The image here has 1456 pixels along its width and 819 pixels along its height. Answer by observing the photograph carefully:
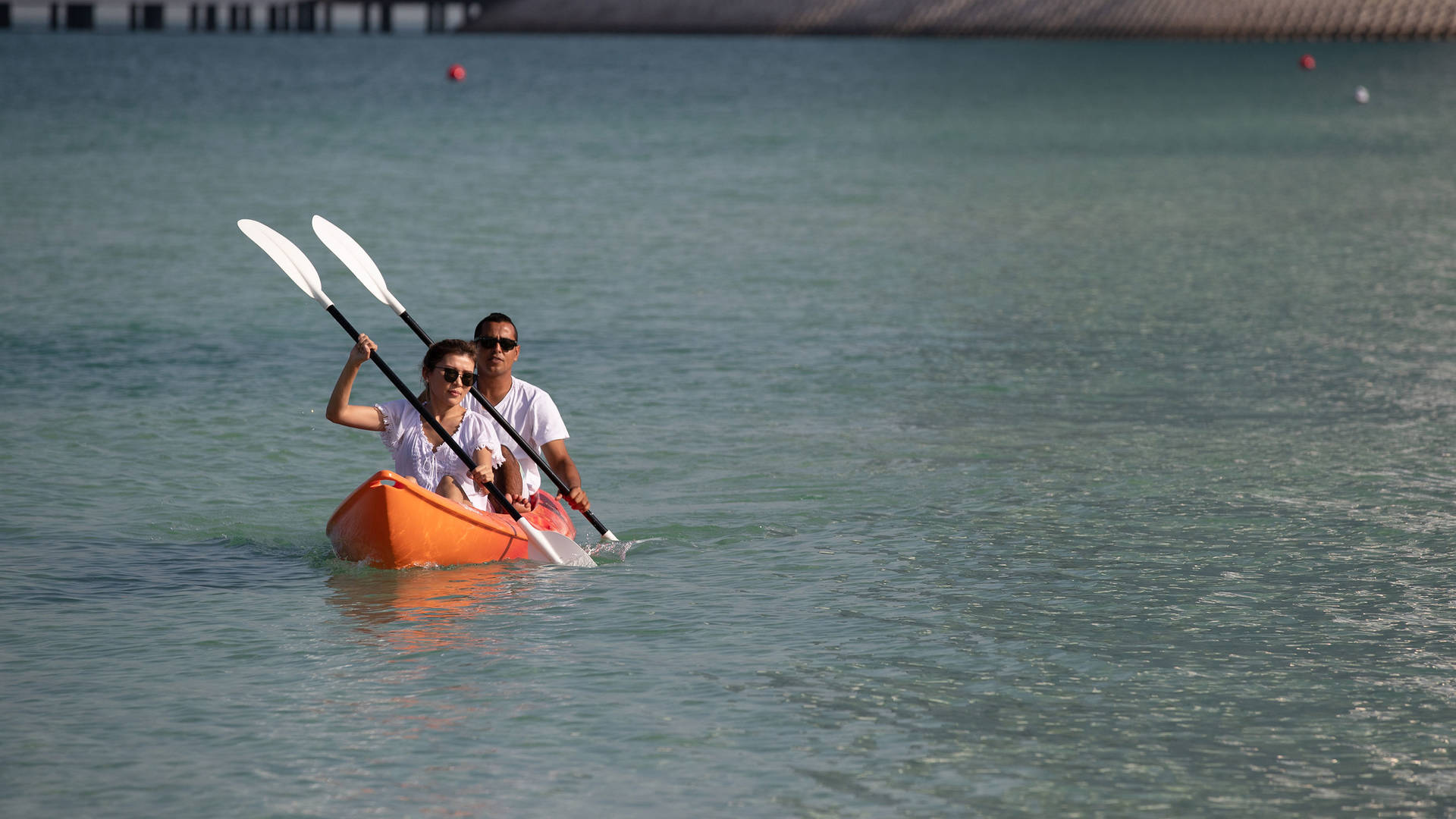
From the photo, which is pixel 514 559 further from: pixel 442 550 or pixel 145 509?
pixel 145 509

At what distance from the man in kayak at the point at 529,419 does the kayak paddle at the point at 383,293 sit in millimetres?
39

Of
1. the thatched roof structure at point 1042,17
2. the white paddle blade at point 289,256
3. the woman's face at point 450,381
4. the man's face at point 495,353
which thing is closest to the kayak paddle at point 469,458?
the white paddle blade at point 289,256

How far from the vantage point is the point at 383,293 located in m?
9.55

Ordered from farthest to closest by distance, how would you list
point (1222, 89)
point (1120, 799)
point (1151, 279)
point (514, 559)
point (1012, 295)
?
point (1222, 89) → point (1151, 279) → point (1012, 295) → point (514, 559) → point (1120, 799)

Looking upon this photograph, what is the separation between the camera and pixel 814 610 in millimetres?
8422

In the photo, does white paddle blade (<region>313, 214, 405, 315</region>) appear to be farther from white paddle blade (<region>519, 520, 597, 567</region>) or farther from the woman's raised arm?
white paddle blade (<region>519, 520, 597, 567</region>)

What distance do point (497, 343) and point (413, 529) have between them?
2.96ft

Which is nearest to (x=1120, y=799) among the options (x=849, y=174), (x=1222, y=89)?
(x=849, y=174)

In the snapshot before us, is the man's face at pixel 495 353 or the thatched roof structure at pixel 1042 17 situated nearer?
the man's face at pixel 495 353

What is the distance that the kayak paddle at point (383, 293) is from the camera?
8.81 meters

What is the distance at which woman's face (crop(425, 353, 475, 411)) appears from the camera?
8336mm

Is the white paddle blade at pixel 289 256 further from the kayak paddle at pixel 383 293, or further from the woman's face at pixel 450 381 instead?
the woman's face at pixel 450 381

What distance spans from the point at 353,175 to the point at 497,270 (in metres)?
12.4

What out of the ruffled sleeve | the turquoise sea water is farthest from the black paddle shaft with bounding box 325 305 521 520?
the turquoise sea water
